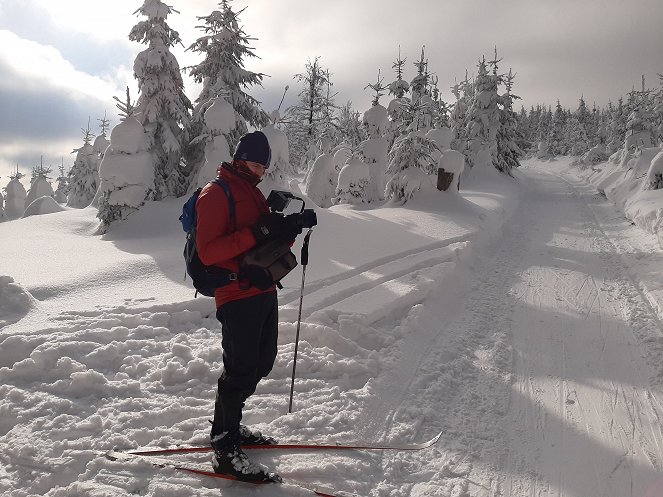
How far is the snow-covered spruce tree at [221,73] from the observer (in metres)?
18.5

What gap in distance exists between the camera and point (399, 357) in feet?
17.7

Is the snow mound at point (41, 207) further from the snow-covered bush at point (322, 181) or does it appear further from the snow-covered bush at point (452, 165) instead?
the snow-covered bush at point (452, 165)

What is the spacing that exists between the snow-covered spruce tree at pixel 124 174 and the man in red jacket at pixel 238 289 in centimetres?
1449

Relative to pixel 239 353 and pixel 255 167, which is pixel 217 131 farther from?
pixel 239 353

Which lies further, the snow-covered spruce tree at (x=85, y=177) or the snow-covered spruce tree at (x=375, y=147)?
the snow-covered spruce tree at (x=85, y=177)

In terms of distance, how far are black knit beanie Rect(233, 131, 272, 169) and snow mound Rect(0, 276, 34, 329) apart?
4639mm

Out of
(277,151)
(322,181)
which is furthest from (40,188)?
(277,151)

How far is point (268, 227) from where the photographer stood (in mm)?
3086

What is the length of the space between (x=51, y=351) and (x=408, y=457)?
4008mm

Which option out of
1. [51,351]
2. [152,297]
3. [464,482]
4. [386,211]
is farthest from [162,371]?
[386,211]

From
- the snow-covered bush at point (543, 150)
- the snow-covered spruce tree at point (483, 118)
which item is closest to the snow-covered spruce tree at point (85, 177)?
the snow-covered spruce tree at point (483, 118)

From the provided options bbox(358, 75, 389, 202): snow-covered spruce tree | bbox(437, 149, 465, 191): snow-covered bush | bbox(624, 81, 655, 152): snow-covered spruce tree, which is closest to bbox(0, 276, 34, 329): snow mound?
bbox(437, 149, 465, 191): snow-covered bush

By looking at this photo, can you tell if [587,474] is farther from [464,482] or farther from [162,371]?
[162,371]

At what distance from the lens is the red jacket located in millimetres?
2943
